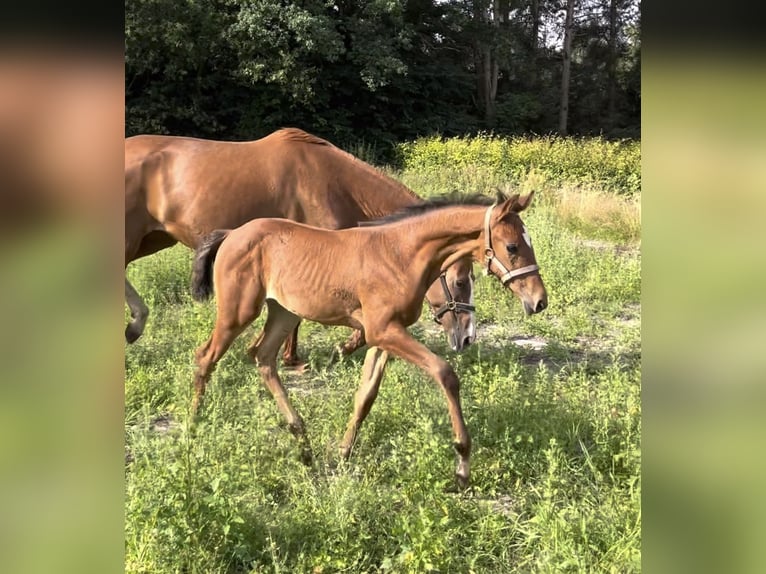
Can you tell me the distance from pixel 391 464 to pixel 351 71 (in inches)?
371

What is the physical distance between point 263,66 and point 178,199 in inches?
211

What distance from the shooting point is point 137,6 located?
820 centimetres

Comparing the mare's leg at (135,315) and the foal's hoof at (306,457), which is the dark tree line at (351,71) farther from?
the foal's hoof at (306,457)

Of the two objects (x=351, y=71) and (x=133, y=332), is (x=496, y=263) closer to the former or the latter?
(x=133, y=332)

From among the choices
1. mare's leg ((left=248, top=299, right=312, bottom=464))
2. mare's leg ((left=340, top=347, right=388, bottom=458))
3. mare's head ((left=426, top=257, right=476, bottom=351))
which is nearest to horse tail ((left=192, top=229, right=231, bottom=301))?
mare's leg ((left=248, top=299, right=312, bottom=464))

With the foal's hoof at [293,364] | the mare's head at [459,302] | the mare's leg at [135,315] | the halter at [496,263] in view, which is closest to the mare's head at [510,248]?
the halter at [496,263]

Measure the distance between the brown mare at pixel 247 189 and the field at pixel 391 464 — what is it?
0.62 metres

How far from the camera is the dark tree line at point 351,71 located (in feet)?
27.2

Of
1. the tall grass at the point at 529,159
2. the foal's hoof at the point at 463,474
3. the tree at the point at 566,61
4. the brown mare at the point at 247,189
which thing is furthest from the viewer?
the tall grass at the point at 529,159

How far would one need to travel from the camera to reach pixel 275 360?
3.57 metres

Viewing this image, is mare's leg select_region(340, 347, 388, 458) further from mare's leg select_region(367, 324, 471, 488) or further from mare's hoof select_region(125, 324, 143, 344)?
mare's hoof select_region(125, 324, 143, 344)

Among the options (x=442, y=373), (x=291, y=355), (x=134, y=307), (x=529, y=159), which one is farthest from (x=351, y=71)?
(x=442, y=373)
